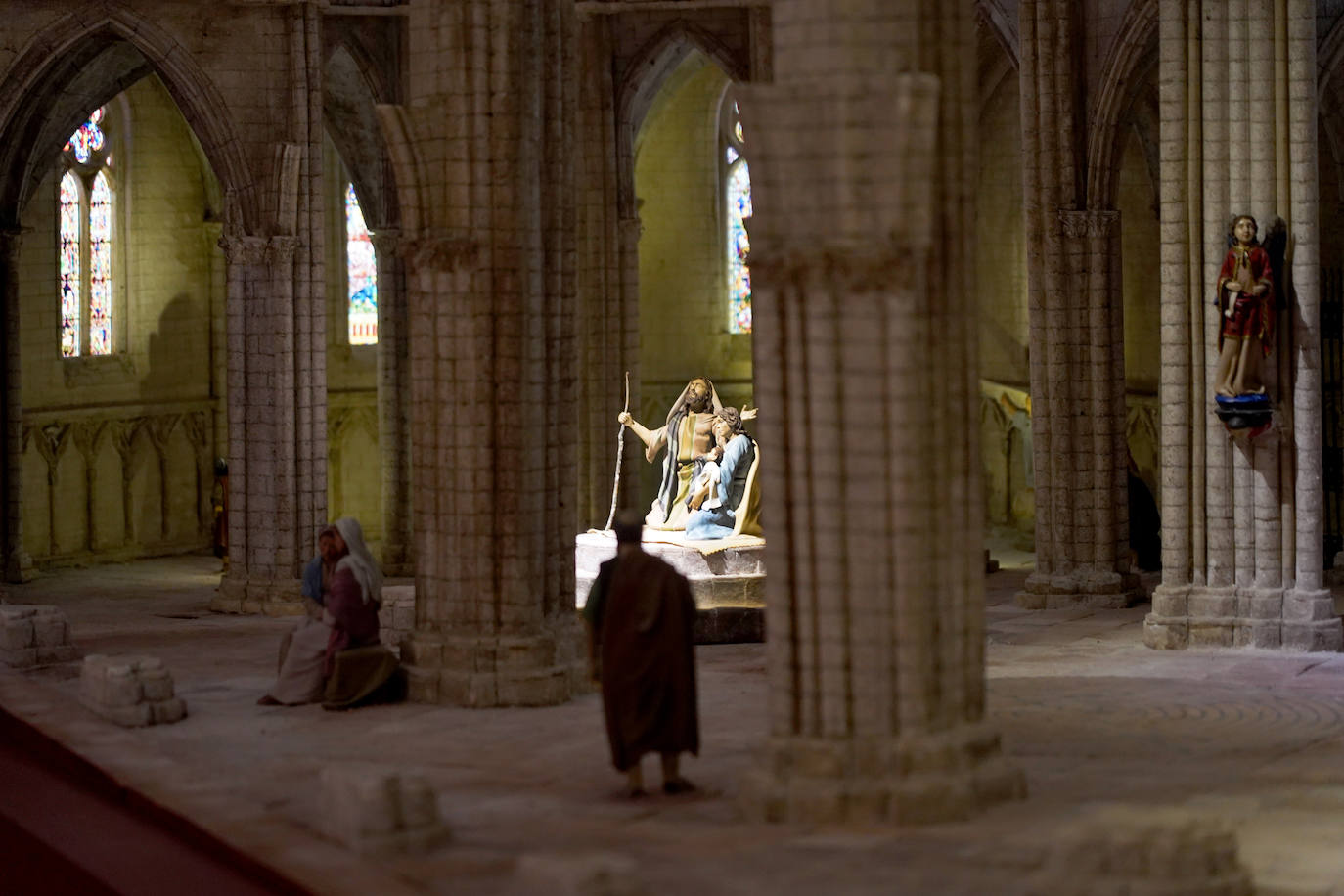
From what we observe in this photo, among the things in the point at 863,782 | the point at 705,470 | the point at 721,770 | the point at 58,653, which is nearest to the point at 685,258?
the point at 705,470

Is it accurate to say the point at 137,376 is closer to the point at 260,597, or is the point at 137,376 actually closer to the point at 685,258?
the point at 260,597

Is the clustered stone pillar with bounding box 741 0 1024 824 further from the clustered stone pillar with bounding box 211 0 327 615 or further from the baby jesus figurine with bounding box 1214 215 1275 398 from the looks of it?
the clustered stone pillar with bounding box 211 0 327 615

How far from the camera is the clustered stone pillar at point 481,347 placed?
14.6 m

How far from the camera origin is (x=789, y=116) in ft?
34.8

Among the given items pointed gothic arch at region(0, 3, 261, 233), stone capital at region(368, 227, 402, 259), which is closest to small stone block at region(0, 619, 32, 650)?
pointed gothic arch at region(0, 3, 261, 233)

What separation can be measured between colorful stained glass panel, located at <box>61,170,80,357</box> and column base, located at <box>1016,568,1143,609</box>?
11371 millimetres

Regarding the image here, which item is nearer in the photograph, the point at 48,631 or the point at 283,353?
the point at 48,631

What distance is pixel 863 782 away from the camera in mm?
10742

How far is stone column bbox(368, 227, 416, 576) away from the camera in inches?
952

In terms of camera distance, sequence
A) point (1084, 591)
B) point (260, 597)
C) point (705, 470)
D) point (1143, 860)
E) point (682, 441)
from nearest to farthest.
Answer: point (1143, 860)
point (705, 470)
point (682, 441)
point (1084, 591)
point (260, 597)

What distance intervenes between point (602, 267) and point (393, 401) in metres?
2.72

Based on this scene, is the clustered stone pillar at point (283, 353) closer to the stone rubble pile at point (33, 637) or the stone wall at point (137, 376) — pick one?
the stone rubble pile at point (33, 637)

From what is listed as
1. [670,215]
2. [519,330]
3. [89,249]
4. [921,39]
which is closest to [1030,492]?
[670,215]

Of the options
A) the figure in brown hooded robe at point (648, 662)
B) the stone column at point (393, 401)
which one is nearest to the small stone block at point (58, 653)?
the figure in brown hooded robe at point (648, 662)
